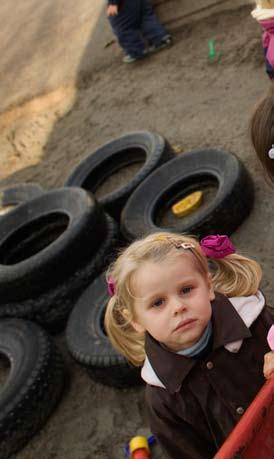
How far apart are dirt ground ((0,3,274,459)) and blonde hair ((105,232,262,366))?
1322 millimetres

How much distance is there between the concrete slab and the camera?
723 centimetres

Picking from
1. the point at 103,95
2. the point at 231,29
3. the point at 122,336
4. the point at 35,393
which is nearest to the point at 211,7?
the point at 231,29

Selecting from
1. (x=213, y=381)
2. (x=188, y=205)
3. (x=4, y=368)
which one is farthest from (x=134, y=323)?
(x=188, y=205)

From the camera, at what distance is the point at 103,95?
285 inches

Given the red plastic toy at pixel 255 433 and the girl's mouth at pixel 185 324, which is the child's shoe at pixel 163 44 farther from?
the red plastic toy at pixel 255 433

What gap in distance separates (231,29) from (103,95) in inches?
66.6

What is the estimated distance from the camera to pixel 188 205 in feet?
14.1

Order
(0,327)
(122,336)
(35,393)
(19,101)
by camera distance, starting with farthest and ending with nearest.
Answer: (19,101), (0,327), (35,393), (122,336)

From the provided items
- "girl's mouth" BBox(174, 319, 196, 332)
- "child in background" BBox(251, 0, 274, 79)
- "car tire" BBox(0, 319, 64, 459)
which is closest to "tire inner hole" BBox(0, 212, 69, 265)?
"car tire" BBox(0, 319, 64, 459)

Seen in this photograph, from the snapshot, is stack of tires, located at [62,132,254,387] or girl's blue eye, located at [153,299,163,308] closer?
girl's blue eye, located at [153,299,163,308]

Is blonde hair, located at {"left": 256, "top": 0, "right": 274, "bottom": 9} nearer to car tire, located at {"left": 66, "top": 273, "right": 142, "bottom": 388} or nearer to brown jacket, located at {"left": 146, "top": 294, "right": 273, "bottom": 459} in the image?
car tire, located at {"left": 66, "top": 273, "right": 142, "bottom": 388}

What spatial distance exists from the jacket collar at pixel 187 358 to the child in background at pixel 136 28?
5970 millimetres

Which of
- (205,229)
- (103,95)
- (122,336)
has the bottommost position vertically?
(103,95)

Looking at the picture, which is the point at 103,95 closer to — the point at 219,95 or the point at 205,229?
the point at 219,95
